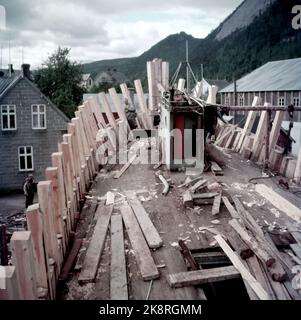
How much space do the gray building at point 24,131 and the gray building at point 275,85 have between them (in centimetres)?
1091

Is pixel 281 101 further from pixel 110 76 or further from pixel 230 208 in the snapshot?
pixel 110 76

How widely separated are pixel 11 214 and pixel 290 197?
9.36 metres

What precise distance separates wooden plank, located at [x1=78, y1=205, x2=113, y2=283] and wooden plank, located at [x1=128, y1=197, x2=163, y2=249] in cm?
31

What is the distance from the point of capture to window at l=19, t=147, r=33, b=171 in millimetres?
14641

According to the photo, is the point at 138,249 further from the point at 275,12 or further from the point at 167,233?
the point at 275,12

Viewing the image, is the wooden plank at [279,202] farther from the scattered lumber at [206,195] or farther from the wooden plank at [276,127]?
the wooden plank at [276,127]

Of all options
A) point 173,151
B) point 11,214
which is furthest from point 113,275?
point 11,214

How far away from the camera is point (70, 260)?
2.66 metres

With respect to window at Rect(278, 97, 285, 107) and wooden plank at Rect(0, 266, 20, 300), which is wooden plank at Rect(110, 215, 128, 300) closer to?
wooden plank at Rect(0, 266, 20, 300)

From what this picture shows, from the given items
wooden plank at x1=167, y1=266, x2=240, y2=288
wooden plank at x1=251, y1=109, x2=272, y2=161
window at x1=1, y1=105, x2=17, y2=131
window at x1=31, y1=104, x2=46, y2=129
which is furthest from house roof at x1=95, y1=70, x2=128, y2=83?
wooden plank at x1=167, y1=266, x2=240, y2=288

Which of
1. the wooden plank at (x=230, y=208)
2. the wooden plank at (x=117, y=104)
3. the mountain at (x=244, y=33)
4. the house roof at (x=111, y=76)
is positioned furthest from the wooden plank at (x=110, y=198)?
the house roof at (x=111, y=76)

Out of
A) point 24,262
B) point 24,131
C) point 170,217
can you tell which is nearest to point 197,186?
point 170,217

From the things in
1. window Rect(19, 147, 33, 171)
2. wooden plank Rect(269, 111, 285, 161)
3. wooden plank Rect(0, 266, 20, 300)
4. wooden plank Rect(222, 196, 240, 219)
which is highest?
wooden plank Rect(269, 111, 285, 161)
